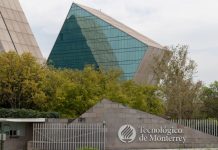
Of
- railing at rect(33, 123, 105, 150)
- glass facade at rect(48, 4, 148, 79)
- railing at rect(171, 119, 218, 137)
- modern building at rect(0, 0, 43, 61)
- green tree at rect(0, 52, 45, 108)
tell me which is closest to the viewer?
railing at rect(33, 123, 105, 150)

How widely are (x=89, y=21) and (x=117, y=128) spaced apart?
245ft

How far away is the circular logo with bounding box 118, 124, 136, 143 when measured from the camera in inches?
1305

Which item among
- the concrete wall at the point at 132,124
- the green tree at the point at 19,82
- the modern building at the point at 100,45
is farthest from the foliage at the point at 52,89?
the modern building at the point at 100,45

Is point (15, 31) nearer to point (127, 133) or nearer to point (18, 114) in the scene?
point (18, 114)

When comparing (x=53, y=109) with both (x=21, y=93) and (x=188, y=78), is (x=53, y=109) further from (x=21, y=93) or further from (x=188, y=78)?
(x=188, y=78)

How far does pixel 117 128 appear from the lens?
109ft

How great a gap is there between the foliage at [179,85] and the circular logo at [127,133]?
20.9m

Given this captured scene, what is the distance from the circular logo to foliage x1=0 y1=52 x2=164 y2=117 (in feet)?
27.4

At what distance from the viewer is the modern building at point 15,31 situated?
63.0m

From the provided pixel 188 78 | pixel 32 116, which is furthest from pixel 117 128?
pixel 188 78

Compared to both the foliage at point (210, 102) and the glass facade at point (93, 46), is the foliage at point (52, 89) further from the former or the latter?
the glass facade at point (93, 46)

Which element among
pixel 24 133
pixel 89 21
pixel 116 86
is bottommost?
pixel 24 133

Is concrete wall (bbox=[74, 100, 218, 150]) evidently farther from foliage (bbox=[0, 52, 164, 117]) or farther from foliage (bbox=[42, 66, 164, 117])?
foliage (bbox=[42, 66, 164, 117])

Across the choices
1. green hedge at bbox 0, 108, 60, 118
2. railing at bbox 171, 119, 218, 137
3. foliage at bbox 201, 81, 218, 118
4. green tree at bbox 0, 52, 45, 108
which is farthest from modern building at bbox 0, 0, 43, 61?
railing at bbox 171, 119, 218, 137
